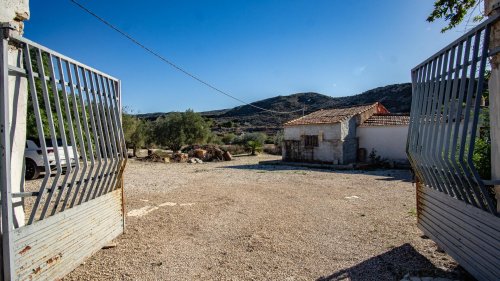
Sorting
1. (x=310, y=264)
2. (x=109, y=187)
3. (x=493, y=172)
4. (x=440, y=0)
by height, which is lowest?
(x=310, y=264)

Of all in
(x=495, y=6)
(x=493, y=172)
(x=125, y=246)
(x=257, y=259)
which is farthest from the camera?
(x=125, y=246)

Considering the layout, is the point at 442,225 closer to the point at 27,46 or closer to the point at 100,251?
the point at 100,251

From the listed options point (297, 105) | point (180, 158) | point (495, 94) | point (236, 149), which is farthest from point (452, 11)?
point (297, 105)

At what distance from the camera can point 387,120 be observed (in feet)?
64.3

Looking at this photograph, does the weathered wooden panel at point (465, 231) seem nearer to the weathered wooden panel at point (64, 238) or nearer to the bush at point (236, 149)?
the weathered wooden panel at point (64, 238)

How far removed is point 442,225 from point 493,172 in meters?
0.99

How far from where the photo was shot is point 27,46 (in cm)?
318

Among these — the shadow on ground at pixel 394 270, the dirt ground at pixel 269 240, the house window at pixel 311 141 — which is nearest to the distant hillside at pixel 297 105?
the house window at pixel 311 141

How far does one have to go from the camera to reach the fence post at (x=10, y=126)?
2.85 metres

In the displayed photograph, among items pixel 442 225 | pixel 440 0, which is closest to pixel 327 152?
pixel 440 0

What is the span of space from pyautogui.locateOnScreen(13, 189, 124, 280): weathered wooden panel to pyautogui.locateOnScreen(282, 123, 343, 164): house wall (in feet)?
49.6

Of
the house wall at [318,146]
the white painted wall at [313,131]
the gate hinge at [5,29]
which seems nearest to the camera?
the gate hinge at [5,29]

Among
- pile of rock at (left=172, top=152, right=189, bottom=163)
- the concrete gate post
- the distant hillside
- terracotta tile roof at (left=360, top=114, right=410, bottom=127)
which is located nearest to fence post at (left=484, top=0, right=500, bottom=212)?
the concrete gate post

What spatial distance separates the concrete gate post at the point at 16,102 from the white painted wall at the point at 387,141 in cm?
1808
